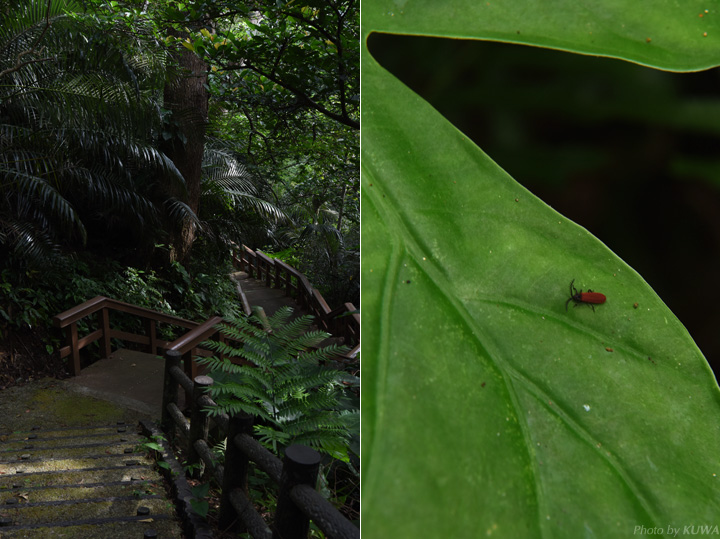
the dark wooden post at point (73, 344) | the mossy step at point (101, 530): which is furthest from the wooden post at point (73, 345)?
the mossy step at point (101, 530)

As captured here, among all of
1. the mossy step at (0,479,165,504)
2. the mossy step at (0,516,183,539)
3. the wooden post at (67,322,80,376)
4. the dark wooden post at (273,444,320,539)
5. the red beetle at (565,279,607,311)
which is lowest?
the wooden post at (67,322,80,376)

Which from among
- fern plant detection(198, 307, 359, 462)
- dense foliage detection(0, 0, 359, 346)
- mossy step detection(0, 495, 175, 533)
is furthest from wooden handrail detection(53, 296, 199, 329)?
fern plant detection(198, 307, 359, 462)

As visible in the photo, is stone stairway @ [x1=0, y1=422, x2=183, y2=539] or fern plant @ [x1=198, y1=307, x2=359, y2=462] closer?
fern plant @ [x1=198, y1=307, x2=359, y2=462]

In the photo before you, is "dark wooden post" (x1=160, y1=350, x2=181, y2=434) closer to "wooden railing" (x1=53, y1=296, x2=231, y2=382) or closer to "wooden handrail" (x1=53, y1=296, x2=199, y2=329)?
"wooden railing" (x1=53, y1=296, x2=231, y2=382)

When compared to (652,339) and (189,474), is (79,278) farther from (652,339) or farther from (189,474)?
(652,339)

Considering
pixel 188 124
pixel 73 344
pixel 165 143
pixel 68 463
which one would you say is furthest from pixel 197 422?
pixel 165 143

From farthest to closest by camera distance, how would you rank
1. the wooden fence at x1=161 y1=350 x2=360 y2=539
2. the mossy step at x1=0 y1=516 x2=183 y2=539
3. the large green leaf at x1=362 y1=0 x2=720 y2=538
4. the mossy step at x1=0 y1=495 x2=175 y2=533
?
the mossy step at x1=0 y1=495 x2=175 y2=533 < the mossy step at x1=0 y1=516 x2=183 y2=539 < the wooden fence at x1=161 y1=350 x2=360 y2=539 < the large green leaf at x1=362 y1=0 x2=720 y2=538
